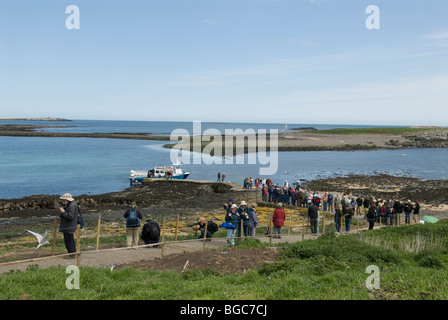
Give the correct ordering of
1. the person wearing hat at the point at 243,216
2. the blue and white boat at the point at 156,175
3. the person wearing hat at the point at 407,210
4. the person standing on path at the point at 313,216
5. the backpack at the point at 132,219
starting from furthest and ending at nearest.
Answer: the blue and white boat at the point at 156,175, the person wearing hat at the point at 407,210, the person standing on path at the point at 313,216, the person wearing hat at the point at 243,216, the backpack at the point at 132,219

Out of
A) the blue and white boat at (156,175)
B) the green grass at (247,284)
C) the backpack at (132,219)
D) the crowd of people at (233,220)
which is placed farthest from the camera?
the blue and white boat at (156,175)

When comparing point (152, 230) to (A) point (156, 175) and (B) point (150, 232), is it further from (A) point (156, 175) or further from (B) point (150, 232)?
(A) point (156, 175)

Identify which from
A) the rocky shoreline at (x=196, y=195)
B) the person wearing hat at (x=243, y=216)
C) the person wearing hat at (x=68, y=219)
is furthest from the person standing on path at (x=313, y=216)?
the rocky shoreline at (x=196, y=195)

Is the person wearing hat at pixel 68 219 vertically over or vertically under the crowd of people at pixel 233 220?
over

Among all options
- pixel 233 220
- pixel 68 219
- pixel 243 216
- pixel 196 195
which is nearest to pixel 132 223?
pixel 68 219

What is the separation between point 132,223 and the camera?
13.4 metres

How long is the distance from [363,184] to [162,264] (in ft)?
141

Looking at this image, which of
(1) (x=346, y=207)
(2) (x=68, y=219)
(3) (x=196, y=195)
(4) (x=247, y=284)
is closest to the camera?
(4) (x=247, y=284)

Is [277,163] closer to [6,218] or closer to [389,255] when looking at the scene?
[6,218]

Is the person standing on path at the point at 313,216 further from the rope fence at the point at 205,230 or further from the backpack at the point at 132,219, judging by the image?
the backpack at the point at 132,219

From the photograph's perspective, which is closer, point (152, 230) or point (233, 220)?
point (152, 230)

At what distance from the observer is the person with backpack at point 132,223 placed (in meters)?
13.3

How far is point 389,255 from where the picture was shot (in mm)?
12164

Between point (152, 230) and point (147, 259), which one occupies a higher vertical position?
point (152, 230)
